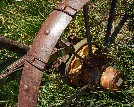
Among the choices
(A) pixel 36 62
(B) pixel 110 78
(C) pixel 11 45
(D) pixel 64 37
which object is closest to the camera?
(A) pixel 36 62

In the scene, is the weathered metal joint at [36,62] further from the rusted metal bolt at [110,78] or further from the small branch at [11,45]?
the rusted metal bolt at [110,78]

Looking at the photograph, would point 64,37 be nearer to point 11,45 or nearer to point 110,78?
point 110,78

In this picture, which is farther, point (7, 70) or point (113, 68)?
point (113, 68)

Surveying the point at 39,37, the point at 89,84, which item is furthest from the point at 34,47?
the point at 89,84

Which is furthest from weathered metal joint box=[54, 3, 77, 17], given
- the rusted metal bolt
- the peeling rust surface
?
the rusted metal bolt

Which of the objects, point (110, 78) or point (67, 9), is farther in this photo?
point (110, 78)

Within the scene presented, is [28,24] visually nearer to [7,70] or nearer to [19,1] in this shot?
[19,1]

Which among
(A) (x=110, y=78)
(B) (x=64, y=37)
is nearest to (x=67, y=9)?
(A) (x=110, y=78)
